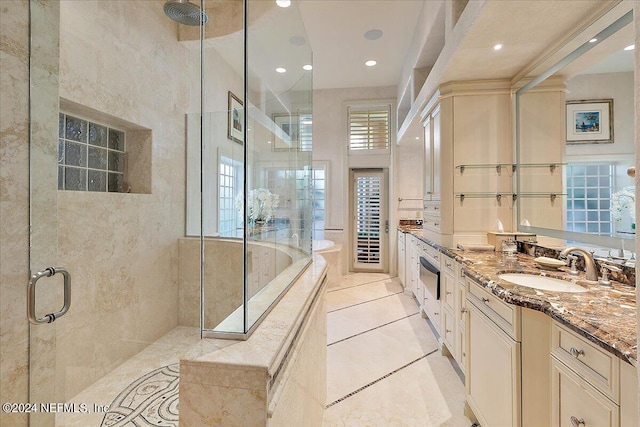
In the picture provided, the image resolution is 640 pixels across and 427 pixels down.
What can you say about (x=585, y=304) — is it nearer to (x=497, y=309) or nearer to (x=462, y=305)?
(x=497, y=309)

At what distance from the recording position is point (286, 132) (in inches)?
74.3

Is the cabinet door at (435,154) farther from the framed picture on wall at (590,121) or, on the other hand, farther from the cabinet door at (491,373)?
the cabinet door at (491,373)

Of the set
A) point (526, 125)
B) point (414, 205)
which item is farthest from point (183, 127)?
point (414, 205)

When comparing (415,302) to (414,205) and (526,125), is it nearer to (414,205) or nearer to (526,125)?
(414,205)

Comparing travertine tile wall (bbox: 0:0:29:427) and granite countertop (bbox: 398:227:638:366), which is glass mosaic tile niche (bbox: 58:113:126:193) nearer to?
travertine tile wall (bbox: 0:0:29:427)

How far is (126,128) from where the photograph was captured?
231 centimetres

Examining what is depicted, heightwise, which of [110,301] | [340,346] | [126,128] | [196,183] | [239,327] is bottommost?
[340,346]

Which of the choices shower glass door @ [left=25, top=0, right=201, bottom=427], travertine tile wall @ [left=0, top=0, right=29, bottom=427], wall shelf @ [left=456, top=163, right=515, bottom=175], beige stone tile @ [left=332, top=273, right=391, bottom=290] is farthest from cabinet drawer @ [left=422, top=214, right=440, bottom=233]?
travertine tile wall @ [left=0, top=0, right=29, bottom=427]

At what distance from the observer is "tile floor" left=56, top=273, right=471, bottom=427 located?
168 centimetres

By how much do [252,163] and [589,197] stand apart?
1957mm

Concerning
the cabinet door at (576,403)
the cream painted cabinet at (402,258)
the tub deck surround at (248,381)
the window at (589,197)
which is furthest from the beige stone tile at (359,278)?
the tub deck surround at (248,381)

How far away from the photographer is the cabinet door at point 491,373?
123 centimetres

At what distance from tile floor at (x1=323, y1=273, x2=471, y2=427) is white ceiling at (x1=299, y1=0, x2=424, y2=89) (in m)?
3.48

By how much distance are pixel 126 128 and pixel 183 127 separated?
1.89 feet
